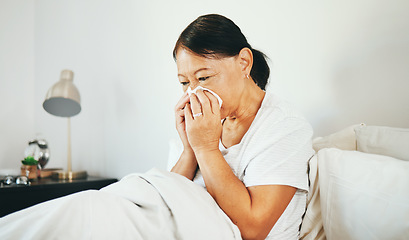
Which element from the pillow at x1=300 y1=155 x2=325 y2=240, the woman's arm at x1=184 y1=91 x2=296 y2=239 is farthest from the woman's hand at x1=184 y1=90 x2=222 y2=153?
the pillow at x1=300 y1=155 x2=325 y2=240

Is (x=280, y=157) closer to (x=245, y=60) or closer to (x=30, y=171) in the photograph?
(x=245, y=60)

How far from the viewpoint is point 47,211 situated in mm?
680

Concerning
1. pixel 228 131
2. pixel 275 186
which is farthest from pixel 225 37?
pixel 275 186

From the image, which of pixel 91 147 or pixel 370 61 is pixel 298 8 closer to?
pixel 370 61

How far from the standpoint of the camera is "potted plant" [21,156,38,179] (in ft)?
6.05

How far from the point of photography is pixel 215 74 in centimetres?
96

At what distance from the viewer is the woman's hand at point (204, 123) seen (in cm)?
94

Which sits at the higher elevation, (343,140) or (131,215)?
(343,140)

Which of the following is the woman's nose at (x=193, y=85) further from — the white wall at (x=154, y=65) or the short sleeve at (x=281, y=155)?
the white wall at (x=154, y=65)

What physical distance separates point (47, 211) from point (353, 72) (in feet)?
3.23

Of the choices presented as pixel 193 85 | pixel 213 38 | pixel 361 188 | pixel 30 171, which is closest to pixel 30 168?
pixel 30 171

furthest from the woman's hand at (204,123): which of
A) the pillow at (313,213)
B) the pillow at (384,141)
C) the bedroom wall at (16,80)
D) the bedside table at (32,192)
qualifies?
the bedroom wall at (16,80)

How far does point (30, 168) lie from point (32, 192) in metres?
0.20

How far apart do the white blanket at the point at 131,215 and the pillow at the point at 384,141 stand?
1.46 feet
